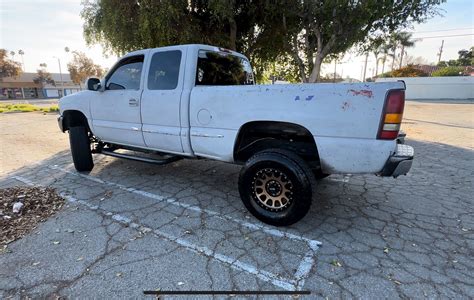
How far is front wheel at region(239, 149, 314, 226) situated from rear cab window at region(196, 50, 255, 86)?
1566 millimetres

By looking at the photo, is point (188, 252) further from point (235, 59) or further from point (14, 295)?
point (235, 59)

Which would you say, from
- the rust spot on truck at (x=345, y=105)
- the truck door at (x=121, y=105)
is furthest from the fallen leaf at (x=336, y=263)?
the truck door at (x=121, y=105)

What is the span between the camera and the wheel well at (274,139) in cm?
336

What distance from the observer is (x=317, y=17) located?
806 centimetres

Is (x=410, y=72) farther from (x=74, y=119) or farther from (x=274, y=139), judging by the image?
(x=74, y=119)

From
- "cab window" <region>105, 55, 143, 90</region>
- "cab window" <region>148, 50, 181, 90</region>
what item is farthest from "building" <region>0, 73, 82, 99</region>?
"cab window" <region>148, 50, 181, 90</region>

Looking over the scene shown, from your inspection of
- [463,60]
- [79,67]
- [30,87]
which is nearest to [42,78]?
[30,87]

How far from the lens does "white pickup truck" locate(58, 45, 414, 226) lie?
273 cm

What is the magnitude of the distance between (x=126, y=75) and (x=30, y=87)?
A: 7274 cm

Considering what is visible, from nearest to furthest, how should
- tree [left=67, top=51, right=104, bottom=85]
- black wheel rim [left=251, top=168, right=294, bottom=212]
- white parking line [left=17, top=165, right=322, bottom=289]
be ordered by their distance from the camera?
1. white parking line [left=17, top=165, right=322, bottom=289]
2. black wheel rim [left=251, top=168, right=294, bottom=212]
3. tree [left=67, top=51, right=104, bottom=85]

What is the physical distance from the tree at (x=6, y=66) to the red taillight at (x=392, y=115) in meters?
64.0

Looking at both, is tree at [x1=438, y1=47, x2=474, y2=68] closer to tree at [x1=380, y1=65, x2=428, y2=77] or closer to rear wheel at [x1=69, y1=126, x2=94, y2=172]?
tree at [x1=380, y1=65, x2=428, y2=77]

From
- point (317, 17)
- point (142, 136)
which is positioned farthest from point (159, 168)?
point (317, 17)

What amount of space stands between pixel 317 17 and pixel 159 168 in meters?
6.31
